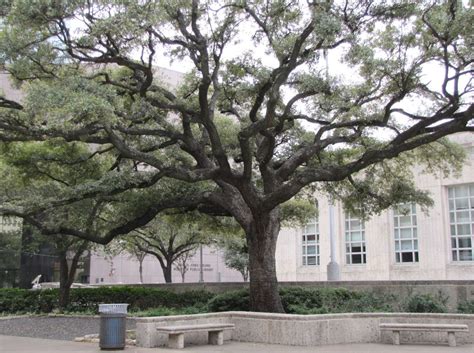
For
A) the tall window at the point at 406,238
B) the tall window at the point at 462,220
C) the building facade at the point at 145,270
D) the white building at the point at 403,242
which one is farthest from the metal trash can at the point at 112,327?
the building facade at the point at 145,270

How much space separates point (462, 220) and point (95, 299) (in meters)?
24.4

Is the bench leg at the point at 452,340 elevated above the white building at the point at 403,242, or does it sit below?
below

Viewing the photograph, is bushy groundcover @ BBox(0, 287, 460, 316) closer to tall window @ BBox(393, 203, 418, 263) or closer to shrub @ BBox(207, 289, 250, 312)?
shrub @ BBox(207, 289, 250, 312)

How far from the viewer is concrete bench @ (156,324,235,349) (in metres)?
13.3

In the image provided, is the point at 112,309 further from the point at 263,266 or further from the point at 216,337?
the point at 263,266

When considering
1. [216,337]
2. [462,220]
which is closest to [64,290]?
[216,337]

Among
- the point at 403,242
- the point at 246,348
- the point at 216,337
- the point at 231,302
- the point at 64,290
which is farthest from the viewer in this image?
the point at 403,242

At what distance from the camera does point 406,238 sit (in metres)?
Result: 40.2

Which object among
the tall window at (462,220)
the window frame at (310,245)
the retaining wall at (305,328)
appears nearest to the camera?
the retaining wall at (305,328)

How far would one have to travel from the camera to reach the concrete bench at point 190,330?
13334 millimetres

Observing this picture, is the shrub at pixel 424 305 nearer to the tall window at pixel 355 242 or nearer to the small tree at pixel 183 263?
the tall window at pixel 355 242

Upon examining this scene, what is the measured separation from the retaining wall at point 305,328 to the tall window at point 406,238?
25.6 meters

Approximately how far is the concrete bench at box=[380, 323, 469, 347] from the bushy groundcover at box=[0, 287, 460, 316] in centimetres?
230

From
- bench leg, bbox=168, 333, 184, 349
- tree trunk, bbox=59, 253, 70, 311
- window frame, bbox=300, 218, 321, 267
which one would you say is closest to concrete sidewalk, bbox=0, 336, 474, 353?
bench leg, bbox=168, 333, 184, 349
